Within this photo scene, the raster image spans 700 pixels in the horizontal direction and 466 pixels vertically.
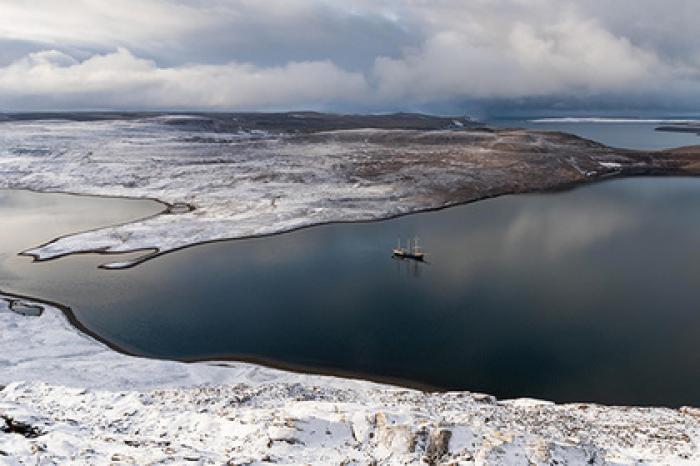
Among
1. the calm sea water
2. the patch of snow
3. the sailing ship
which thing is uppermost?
the patch of snow

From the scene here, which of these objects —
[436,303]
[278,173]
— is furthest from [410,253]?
[278,173]

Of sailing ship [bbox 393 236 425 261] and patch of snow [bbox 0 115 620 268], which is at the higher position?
patch of snow [bbox 0 115 620 268]

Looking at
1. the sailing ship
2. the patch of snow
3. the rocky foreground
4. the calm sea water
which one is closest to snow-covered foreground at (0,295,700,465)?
the rocky foreground

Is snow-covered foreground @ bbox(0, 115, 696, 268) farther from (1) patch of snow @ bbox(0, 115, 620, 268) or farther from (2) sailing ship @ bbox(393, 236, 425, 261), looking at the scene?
(2) sailing ship @ bbox(393, 236, 425, 261)

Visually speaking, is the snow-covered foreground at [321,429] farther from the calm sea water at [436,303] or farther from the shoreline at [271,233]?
the shoreline at [271,233]

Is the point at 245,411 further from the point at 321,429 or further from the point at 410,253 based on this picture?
the point at 410,253

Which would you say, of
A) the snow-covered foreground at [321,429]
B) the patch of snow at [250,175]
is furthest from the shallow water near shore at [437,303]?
the patch of snow at [250,175]
